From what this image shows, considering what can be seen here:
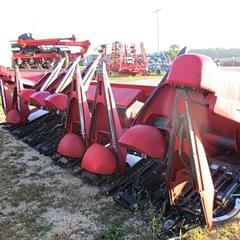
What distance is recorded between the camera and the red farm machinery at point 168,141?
2.44 meters

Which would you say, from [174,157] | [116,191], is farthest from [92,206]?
[174,157]

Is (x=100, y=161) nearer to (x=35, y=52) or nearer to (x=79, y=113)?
(x=79, y=113)

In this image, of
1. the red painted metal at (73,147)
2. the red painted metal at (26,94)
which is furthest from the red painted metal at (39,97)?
the red painted metal at (73,147)

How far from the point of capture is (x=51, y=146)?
193 inches

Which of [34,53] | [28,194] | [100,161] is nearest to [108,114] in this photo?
[100,161]

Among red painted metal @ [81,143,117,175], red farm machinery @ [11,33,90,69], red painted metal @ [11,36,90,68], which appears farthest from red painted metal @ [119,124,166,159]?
red farm machinery @ [11,33,90,69]

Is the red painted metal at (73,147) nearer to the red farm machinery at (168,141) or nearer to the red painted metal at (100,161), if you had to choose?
the red farm machinery at (168,141)

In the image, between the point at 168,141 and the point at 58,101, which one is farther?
the point at 58,101

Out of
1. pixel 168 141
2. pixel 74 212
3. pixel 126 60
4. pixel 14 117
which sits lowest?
pixel 126 60

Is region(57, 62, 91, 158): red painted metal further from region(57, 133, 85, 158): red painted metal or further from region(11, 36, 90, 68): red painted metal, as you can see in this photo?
region(11, 36, 90, 68): red painted metal

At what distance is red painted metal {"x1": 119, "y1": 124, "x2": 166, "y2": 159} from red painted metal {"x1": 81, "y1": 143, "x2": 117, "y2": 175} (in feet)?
2.08

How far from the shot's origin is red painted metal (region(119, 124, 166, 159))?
2852 mm

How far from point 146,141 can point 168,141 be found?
0.20 metres

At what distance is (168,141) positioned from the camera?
117 inches
